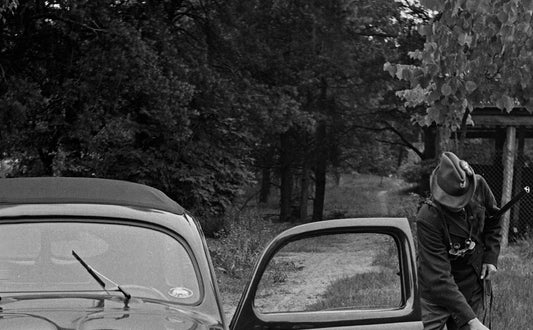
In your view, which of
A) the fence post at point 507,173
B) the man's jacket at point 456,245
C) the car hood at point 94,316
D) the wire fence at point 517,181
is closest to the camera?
the car hood at point 94,316

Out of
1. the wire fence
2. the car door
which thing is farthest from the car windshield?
the wire fence

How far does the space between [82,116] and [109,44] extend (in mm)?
1726

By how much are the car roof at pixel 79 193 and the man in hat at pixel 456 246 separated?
151cm

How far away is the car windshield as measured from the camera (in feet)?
12.6

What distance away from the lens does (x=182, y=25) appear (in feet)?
83.4

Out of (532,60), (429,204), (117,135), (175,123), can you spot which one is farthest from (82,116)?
(429,204)

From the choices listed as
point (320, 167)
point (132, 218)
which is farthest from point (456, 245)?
point (320, 167)

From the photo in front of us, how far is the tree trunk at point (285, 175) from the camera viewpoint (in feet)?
112

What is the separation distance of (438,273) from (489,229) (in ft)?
1.84

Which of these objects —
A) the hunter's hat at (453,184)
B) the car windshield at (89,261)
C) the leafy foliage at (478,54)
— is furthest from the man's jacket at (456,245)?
the leafy foliage at (478,54)

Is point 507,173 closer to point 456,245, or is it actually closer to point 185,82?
point 185,82

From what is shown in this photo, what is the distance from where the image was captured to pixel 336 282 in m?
12.7

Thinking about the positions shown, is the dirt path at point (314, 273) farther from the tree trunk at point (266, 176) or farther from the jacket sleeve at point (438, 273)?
the tree trunk at point (266, 176)

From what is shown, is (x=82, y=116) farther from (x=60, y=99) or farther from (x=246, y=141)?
(x=246, y=141)
